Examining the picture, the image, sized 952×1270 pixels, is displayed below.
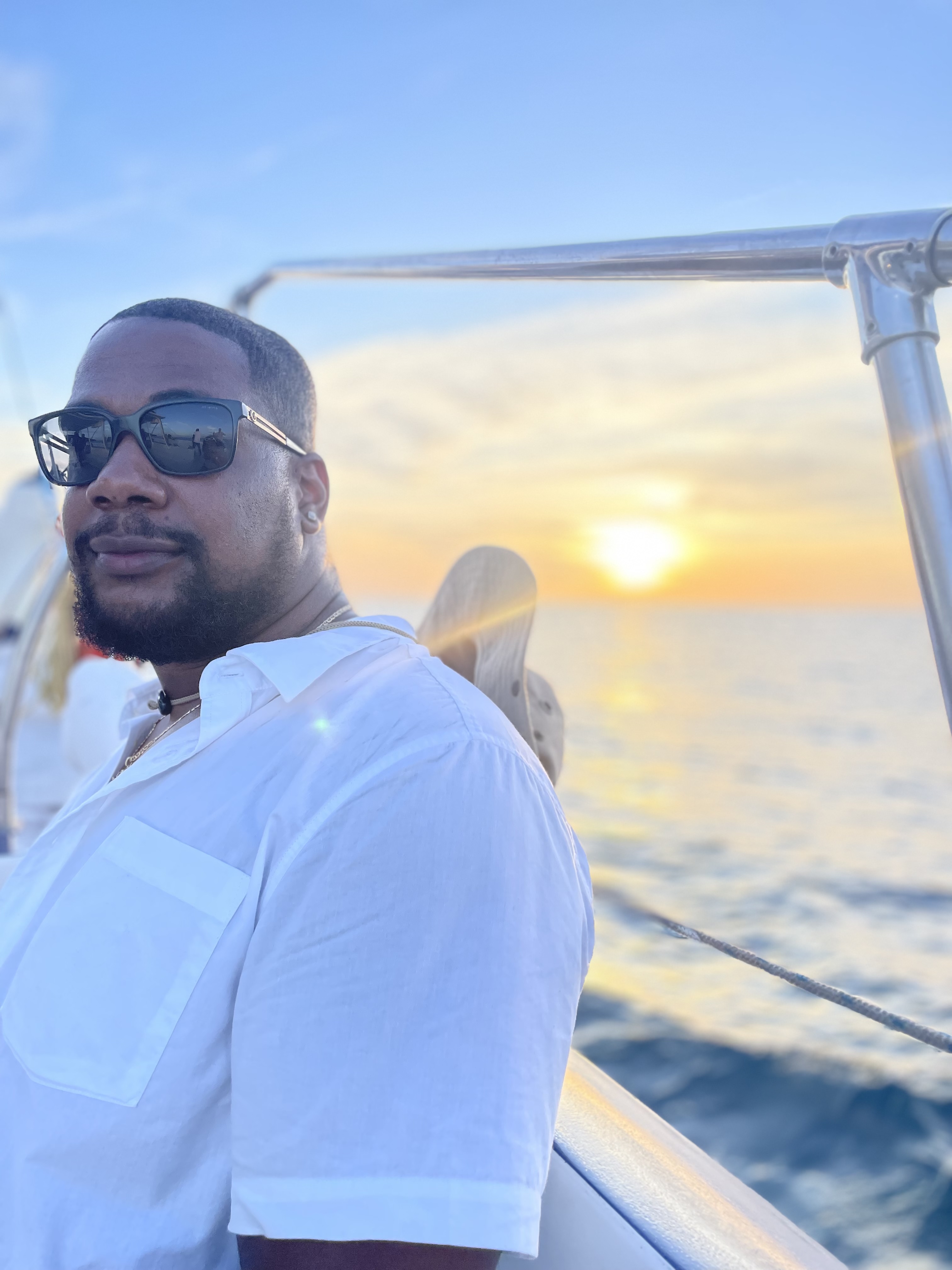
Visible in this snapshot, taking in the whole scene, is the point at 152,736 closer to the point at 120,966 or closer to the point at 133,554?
the point at 133,554

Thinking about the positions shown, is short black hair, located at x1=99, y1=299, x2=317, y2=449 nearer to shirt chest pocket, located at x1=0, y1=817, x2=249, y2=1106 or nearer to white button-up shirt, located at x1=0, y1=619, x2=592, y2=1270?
white button-up shirt, located at x1=0, y1=619, x2=592, y2=1270

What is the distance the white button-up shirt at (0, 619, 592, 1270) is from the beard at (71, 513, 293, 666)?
30 centimetres

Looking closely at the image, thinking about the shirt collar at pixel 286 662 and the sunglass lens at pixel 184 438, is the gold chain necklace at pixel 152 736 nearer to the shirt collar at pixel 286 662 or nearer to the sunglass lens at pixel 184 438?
the shirt collar at pixel 286 662

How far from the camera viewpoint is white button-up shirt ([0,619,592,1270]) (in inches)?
35.9

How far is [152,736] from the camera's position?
5.85 feet

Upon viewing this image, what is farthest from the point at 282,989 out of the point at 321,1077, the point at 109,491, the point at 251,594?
the point at 109,491

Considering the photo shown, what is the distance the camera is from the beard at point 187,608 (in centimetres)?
152

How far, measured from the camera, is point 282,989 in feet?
3.17

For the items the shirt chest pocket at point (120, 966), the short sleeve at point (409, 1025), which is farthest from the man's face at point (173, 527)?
the short sleeve at point (409, 1025)

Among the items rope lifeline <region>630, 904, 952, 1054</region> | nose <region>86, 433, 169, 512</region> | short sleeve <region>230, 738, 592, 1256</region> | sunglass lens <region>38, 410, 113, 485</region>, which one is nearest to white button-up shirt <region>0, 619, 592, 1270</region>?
short sleeve <region>230, 738, 592, 1256</region>

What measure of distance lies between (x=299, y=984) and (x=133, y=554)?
0.82m

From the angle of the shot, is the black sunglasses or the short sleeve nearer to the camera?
the short sleeve

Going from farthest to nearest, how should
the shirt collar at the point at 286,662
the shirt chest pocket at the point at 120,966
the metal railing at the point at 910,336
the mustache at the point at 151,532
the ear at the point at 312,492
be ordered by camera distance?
the ear at the point at 312,492 < the mustache at the point at 151,532 < the shirt collar at the point at 286,662 < the shirt chest pocket at the point at 120,966 < the metal railing at the point at 910,336

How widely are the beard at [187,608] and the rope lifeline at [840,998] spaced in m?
0.83
